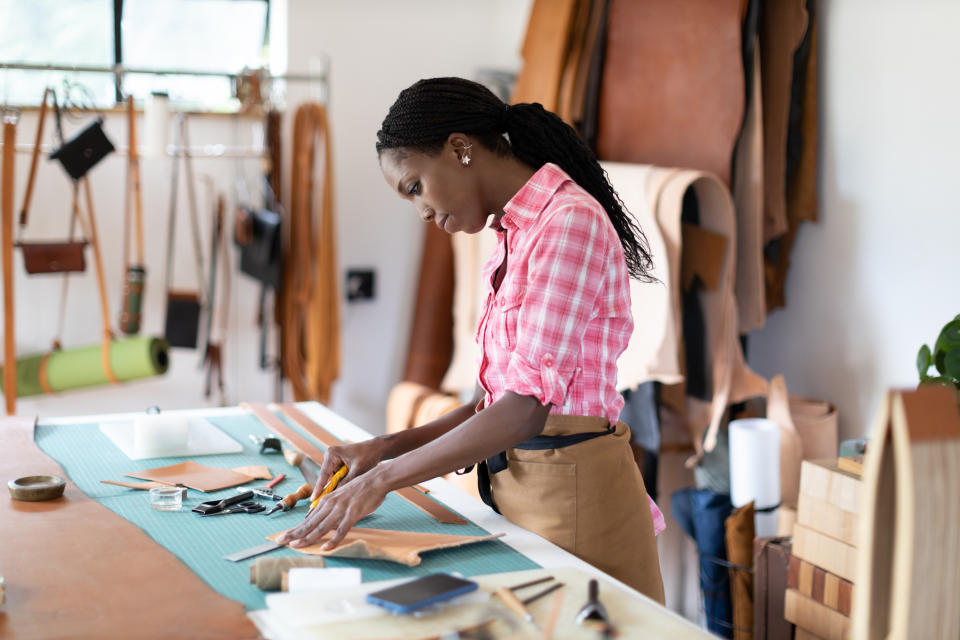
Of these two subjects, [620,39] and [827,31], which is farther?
[620,39]

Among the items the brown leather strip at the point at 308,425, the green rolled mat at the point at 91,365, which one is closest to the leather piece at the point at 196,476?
the brown leather strip at the point at 308,425

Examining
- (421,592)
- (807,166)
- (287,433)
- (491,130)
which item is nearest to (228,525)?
(421,592)

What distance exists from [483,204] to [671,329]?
47.4 inches

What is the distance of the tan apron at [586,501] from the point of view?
1.59 meters

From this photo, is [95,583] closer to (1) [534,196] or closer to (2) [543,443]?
(2) [543,443]

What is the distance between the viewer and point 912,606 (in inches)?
37.4

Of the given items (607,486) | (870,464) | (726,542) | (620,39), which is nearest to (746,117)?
(620,39)

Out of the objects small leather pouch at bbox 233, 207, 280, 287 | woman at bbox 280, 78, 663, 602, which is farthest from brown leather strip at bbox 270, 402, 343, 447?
small leather pouch at bbox 233, 207, 280, 287

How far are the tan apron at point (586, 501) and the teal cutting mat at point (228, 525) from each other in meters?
0.11

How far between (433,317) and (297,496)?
2441 millimetres

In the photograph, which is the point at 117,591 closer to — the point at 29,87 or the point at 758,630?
the point at 758,630

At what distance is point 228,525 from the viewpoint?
1.57m

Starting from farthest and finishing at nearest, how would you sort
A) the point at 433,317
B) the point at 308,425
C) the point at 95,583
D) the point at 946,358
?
the point at 433,317
the point at 308,425
the point at 946,358
the point at 95,583

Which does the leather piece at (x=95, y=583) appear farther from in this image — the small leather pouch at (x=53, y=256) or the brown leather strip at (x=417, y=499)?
the small leather pouch at (x=53, y=256)
